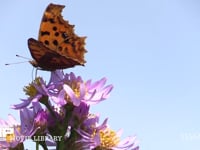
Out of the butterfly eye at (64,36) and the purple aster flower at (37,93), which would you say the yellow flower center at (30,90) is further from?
the butterfly eye at (64,36)

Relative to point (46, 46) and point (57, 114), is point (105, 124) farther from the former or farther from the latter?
point (46, 46)

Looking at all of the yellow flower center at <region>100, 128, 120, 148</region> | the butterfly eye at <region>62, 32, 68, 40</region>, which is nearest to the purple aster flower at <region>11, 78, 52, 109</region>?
the butterfly eye at <region>62, 32, 68, 40</region>

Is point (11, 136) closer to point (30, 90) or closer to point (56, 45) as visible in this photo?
point (30, 90)

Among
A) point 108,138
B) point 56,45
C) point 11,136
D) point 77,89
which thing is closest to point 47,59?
point 56,45

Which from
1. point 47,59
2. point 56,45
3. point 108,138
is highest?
point 56,45

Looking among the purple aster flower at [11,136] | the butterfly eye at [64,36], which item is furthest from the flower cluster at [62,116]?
the butterfly eye at [64,36]

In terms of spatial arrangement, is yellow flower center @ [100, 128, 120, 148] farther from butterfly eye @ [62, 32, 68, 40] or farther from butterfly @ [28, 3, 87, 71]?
butterfly eye @ [62, 32, 68, 40]

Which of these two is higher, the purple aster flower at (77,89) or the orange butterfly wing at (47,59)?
the orange butterfly wing at (47,59)
